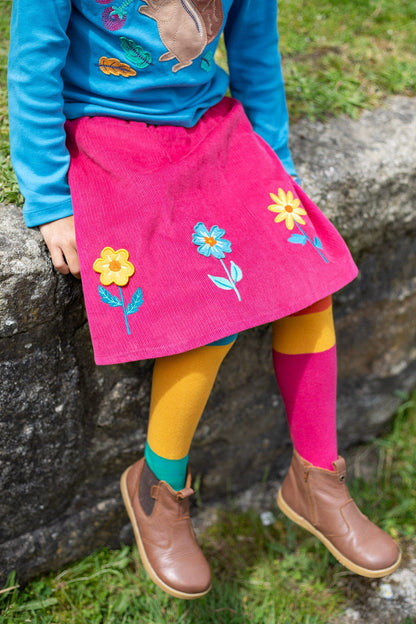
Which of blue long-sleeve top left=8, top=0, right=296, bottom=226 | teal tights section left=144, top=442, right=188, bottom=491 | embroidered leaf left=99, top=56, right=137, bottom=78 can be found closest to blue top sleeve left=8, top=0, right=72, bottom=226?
blue long-sleeve top left=8, top=0, right=296, bottom=226

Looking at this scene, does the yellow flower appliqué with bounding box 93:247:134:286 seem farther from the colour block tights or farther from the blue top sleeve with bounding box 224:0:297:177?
the blue top sleeve with bounding box 224:0:297:177

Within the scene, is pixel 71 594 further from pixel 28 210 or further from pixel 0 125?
pixel 0 125

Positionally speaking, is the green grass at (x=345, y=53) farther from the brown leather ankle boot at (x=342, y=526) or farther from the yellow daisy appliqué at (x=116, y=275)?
the brown leather ankle boot at (x=342, y=526)

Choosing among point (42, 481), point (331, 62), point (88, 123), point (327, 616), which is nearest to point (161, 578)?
point (42, 481)

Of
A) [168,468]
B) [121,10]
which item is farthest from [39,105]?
[168,468]

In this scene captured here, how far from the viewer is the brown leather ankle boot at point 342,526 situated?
61.3 inches

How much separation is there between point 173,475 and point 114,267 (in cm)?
54

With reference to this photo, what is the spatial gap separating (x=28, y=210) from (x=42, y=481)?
0.75 meters

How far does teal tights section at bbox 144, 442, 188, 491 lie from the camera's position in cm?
149

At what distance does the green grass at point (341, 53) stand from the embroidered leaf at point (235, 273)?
33.0 inches

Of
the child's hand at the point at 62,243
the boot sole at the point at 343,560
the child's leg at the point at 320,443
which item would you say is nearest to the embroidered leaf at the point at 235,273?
the child's leg at the point at 320,443

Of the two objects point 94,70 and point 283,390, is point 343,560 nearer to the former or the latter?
point 283,390

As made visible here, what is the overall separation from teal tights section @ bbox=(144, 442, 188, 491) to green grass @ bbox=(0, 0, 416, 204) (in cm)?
99

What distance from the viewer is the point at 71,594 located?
71.7 inches
